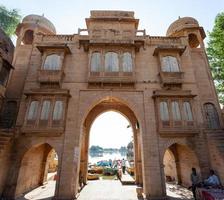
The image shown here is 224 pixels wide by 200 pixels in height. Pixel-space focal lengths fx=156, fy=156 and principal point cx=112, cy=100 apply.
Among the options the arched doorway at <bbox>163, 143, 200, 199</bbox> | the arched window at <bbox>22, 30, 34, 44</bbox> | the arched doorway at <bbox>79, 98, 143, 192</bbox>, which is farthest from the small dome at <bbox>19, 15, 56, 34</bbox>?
the arched doorway at <bbox>163, 143, 200, 199</bbox>

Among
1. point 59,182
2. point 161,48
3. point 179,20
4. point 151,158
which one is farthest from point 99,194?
point 179,20

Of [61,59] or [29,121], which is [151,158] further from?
[61,59]

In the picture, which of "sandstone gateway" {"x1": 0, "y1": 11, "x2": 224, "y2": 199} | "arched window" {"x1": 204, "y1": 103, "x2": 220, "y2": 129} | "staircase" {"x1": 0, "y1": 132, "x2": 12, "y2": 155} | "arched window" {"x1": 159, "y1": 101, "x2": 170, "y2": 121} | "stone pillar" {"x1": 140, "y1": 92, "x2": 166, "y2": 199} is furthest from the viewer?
"arched window" {"x1": 204, "y1": 103, "x2": 220, "y2": 129}

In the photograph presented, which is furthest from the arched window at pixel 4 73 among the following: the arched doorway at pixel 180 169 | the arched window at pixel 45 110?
the arched doorway at pixel 180 169

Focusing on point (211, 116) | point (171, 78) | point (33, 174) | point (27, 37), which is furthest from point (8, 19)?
point (211, 116)

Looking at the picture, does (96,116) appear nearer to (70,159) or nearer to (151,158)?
(70,159)

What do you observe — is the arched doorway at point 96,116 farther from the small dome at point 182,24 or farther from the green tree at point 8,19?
the green tree at point 8,19

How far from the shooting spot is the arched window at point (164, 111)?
13332 millimetres

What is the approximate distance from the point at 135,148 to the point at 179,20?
53.8 ft

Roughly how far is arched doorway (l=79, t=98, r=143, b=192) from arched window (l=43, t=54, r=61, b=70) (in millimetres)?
6300

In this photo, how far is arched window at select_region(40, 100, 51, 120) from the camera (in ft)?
42.8

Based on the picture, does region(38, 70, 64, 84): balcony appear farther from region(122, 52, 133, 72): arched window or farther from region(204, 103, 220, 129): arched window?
region(204, 103, 220, 129): arched window

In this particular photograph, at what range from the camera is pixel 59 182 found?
11.5 m

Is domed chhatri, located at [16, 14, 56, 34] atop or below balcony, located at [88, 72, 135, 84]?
atop
